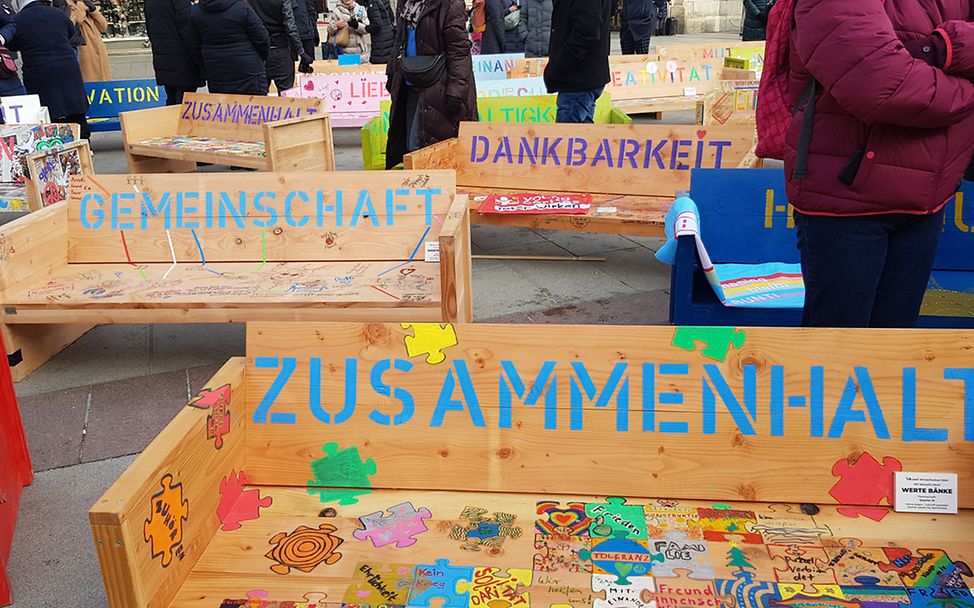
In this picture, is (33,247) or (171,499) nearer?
(171,499)

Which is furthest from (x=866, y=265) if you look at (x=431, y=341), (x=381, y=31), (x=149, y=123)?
(x=381, y=31)

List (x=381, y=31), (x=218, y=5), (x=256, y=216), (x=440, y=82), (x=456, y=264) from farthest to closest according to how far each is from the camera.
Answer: (x=381, y=31)
(x=218, y=5)
(x=440, y=82)
(x=256, y=216)
(x=456, y=264)

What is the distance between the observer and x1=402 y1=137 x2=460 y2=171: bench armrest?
18.6ft

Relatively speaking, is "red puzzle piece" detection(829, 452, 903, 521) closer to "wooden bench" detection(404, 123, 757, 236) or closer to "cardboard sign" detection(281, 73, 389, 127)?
"wooden bench" detection(404, 123, 757, 236)

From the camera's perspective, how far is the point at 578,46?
6.25 metres

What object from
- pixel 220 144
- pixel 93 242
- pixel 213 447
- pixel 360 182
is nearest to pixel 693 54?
pixel 220 144

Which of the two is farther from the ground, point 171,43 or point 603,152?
point 171,43

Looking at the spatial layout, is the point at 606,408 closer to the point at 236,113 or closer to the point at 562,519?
the point at 562,519

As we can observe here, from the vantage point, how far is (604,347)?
2555 mm

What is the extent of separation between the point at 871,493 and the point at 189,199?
394cm

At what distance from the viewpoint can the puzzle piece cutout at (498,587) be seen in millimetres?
2131

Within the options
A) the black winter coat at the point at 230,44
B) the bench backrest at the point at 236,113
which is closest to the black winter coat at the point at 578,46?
the bench backrest at the point at 236,113

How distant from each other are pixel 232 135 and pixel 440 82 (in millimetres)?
3380

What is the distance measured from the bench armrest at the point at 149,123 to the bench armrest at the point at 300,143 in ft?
6.70
